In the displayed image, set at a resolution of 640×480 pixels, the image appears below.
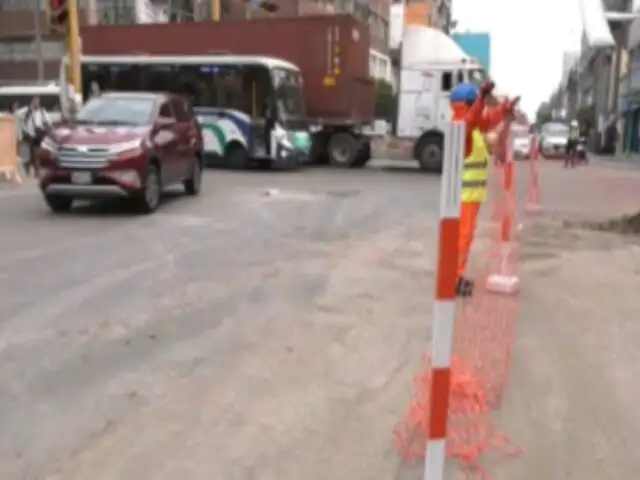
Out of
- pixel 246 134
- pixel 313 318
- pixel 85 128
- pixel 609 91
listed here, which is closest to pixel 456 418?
pixel 313 318

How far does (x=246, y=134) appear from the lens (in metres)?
22.8

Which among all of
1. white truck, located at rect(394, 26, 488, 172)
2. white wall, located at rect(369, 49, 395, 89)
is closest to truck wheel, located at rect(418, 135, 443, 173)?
white truck, located at rect(394, 26, 488, 172)

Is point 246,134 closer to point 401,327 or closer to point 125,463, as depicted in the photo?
point 401,327

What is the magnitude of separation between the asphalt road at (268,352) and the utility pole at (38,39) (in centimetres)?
3984

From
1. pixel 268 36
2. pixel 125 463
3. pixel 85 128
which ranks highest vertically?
pixel 268 36

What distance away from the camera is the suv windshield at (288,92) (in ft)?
74.2

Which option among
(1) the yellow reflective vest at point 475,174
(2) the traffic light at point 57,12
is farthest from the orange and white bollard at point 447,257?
(2) the traffic light at point 57,12

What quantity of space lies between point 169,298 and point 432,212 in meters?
7.88

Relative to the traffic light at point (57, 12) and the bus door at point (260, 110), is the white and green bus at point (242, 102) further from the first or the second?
the traffic light at point (57, 12)

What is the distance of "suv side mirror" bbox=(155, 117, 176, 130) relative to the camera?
13264mm

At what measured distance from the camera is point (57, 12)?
63.7 feet

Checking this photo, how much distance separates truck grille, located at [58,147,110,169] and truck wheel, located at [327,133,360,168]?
46.0 feet

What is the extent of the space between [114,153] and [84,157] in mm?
454

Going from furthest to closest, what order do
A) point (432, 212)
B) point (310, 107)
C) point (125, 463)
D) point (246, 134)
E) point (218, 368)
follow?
→ 1. point (310, 107)
2. point (246, 134)
3. point (432, 212)
4. point (218, 368)
5. point (125, 463)
